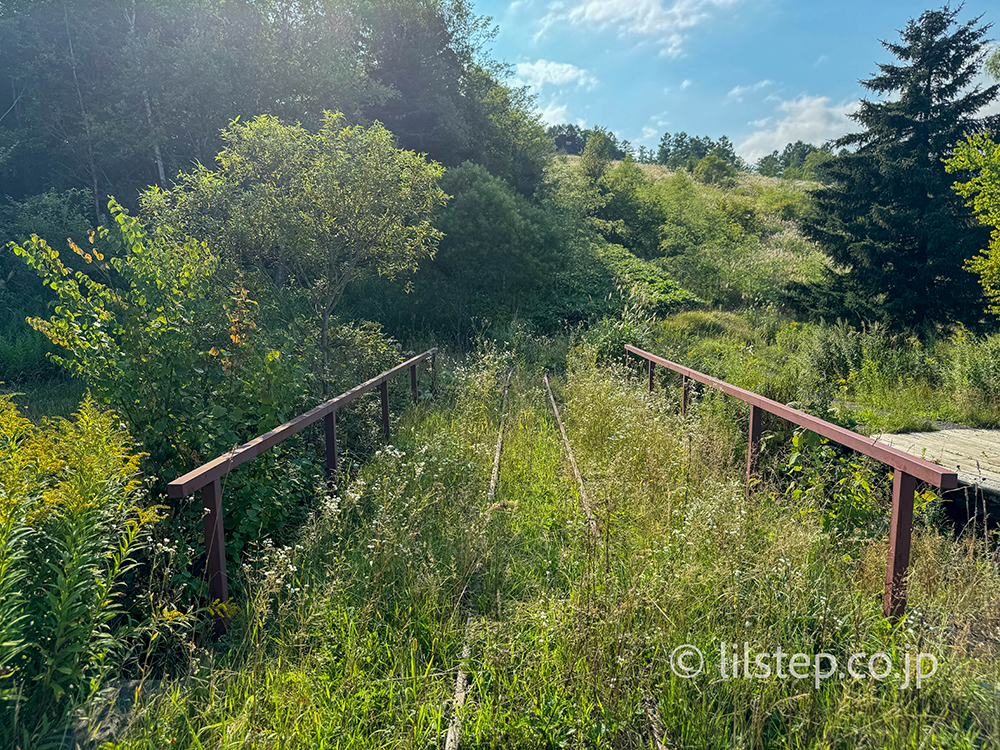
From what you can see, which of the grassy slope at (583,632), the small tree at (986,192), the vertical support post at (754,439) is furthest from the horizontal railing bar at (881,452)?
the small tree at (986,192)

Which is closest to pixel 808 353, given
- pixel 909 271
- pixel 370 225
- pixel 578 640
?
pixel 909 271

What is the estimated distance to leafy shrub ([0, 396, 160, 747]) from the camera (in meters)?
2.27

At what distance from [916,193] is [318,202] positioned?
1789 cm

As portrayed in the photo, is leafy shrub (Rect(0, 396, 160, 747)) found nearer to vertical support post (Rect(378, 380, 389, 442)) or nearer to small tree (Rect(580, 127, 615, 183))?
vertical support post (Rect(378, 380, 389, 442))

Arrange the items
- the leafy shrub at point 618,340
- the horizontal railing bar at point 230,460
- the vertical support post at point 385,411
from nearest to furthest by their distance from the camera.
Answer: the horizontal railing bar at point 230,460 → the vertical support post at point 385,411 → the leafy shrub at point 618,340

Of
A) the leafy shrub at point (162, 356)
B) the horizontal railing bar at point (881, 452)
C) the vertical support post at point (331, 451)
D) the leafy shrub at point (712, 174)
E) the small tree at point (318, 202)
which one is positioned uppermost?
the leafy shrub at point (712, 174)

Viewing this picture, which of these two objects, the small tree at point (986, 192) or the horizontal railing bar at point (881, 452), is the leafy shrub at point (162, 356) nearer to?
the horizontal railing bar at point (881, 452)

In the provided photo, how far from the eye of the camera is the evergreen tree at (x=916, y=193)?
670 inches

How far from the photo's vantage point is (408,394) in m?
11.0

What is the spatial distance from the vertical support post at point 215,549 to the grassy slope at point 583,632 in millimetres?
167

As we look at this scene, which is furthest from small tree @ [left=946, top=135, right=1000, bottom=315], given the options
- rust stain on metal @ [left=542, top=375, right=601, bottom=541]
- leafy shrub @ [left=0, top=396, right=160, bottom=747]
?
leafy shrub @ [left=0, top=396, right=160, bottom=747]

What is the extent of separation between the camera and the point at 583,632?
9.50 feet

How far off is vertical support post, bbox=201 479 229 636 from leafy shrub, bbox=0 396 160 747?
1.40 feet

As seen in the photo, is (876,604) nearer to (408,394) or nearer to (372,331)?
(408,394)
